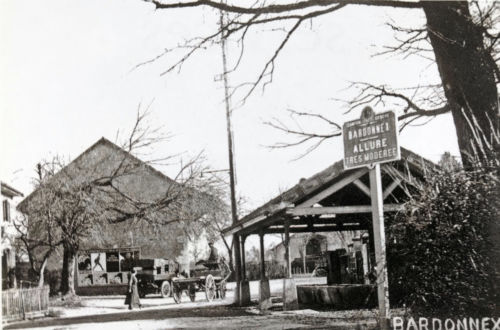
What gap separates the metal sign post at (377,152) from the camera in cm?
588

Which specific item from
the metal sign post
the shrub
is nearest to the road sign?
the metal sign post

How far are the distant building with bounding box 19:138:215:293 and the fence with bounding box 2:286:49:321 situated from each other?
3810 mm

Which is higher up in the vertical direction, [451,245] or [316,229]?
[316,229]

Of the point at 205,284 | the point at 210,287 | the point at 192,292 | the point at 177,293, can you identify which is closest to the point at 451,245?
the point at 177,293

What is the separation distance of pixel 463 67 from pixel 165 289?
18.2 meters

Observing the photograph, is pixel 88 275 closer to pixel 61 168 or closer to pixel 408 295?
pixel 61 168

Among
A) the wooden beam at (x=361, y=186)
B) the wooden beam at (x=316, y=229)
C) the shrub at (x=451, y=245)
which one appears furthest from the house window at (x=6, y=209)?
the shrub at (x=451, y=245)

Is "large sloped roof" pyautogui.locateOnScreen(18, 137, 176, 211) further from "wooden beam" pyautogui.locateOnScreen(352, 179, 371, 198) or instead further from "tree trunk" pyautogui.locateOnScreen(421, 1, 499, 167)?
"tree trunk" pyautogui.locateOnScreen(421, 1, 499, 167)

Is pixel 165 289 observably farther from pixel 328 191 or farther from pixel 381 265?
pixel 381 265

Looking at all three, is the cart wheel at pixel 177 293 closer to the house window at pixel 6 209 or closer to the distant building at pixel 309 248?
the house window at pixel 6 209

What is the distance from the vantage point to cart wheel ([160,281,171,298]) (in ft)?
75.1

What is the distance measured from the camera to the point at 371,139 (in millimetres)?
6094

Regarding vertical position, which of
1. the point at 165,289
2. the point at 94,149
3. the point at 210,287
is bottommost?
the point at 165,289

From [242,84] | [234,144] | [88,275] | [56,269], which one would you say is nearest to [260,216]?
[242,84]
